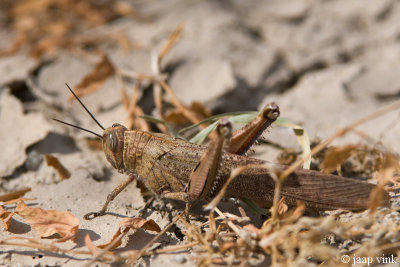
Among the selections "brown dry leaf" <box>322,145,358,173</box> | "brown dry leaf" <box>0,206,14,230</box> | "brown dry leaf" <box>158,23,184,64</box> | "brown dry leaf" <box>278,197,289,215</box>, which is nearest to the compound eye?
"brown dry leaf" <box>0,206,14,230</box>

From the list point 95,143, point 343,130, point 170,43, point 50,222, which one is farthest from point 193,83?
point 343,130

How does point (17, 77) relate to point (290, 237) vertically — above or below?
above

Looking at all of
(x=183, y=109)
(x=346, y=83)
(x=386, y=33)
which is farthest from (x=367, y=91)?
(x=183, y=109)

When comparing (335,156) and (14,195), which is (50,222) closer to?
(14,195)

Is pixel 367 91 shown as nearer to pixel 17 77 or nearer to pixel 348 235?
pixel 348 235

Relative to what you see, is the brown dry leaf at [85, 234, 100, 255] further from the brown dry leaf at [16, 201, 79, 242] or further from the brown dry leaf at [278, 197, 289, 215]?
the brown dry leaf at [278, 197, 289, 215]

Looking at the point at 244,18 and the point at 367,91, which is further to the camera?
the point at 244,18
